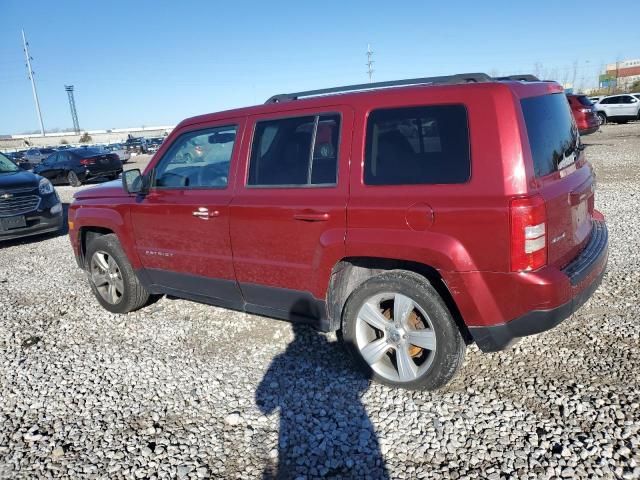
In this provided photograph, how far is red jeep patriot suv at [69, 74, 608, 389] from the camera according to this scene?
272 centimetres

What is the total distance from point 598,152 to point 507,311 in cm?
1630

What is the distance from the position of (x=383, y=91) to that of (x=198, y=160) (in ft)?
5.75

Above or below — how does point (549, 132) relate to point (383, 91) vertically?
below

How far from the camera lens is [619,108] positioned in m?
29.4

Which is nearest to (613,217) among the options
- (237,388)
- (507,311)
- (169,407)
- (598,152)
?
(507,311)

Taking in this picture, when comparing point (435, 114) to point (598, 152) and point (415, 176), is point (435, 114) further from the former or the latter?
point (598, 152)

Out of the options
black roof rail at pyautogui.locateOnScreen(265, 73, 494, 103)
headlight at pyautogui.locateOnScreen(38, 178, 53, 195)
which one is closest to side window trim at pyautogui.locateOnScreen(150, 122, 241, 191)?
black roof rail at pyautogui.locateOnScreen(265, 73, 494, 103)

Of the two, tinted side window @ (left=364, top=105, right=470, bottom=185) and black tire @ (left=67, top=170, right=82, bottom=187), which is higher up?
tinted side window @ (left=364, top=105, right=470, bottom=185)

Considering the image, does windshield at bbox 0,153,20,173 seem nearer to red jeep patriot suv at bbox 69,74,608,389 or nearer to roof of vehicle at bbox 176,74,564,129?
red jeep patriot suv at bbox 69,74,608,389

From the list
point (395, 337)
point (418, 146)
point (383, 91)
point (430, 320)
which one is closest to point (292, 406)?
point (395, 337)

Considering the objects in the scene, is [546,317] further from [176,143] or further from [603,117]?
[603,117]

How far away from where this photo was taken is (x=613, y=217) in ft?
24.6

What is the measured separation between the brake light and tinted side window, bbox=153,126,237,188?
2.19 meters

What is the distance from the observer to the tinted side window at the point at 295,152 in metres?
3.32
